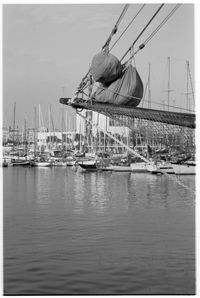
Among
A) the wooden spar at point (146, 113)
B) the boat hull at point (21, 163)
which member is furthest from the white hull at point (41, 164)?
the wooden spar at point (146, 113)

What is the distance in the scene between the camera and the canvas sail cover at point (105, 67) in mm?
10309

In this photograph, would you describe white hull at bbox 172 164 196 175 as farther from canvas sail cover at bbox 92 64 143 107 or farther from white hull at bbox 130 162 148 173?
canvas sail cover at bbox 92 64 143 107

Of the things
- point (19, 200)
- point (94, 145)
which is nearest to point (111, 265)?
point (19, 200)

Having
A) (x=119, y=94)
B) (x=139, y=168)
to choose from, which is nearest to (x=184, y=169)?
(x=139, y=168)

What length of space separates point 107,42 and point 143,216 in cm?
1325

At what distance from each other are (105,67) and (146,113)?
1.30m

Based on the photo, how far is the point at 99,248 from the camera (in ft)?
50.3

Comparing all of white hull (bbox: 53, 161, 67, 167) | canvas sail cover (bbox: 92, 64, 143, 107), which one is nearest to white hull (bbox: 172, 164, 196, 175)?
white hull (bbox: 53, 161, 67, 167)

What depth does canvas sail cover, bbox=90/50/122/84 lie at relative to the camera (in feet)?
33.8

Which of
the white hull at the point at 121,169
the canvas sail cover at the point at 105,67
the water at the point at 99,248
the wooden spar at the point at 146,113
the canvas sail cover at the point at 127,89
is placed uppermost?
the canvas sail cover at the point at 105,67

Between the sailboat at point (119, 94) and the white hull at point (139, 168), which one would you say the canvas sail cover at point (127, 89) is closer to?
the sailboat at point (119, 94)

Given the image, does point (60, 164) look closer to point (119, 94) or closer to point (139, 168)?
point (139, 168)

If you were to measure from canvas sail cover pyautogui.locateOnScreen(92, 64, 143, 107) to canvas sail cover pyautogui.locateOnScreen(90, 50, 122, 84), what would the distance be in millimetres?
141

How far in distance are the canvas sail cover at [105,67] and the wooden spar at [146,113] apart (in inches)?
21.9
